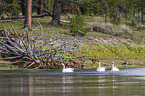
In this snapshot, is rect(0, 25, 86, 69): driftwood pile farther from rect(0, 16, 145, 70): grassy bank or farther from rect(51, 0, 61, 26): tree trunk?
rect(51, 0, 61, 26): tree trunk

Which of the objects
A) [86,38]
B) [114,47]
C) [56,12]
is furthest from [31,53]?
[56,12]

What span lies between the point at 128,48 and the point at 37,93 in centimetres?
2472

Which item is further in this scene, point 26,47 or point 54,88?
point 26,47

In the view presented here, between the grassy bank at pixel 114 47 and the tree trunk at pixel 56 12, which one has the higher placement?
the tree trunk at pixel 56 12

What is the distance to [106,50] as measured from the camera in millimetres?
33406

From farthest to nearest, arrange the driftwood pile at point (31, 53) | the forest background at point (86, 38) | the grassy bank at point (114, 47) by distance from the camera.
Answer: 1. the grassy bank at point (114, 47)
2. the forest background at point (86, 38)
3. the driftwood pile at point (31, 53)

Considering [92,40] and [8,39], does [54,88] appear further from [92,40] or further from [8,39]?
[92,40]

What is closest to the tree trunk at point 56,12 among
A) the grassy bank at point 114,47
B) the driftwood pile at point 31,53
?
the grassy bank at point 114,47

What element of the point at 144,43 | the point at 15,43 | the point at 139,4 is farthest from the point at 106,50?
the point at 139,4

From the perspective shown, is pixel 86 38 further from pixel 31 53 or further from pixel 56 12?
pixel 31 53

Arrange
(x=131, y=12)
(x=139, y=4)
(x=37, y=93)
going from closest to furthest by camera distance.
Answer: (x=37, y=93) < (x=139, y=4) < (x=131, y=12)

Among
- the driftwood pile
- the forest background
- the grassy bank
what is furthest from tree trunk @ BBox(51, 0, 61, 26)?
the driftwood pile

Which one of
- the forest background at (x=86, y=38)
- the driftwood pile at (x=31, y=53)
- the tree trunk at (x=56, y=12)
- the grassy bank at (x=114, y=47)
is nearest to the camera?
the driftwood pile at (x=31, y=53)

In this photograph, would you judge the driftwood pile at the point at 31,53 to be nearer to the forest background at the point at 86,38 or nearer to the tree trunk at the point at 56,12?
the forest background at the point at 86,38
